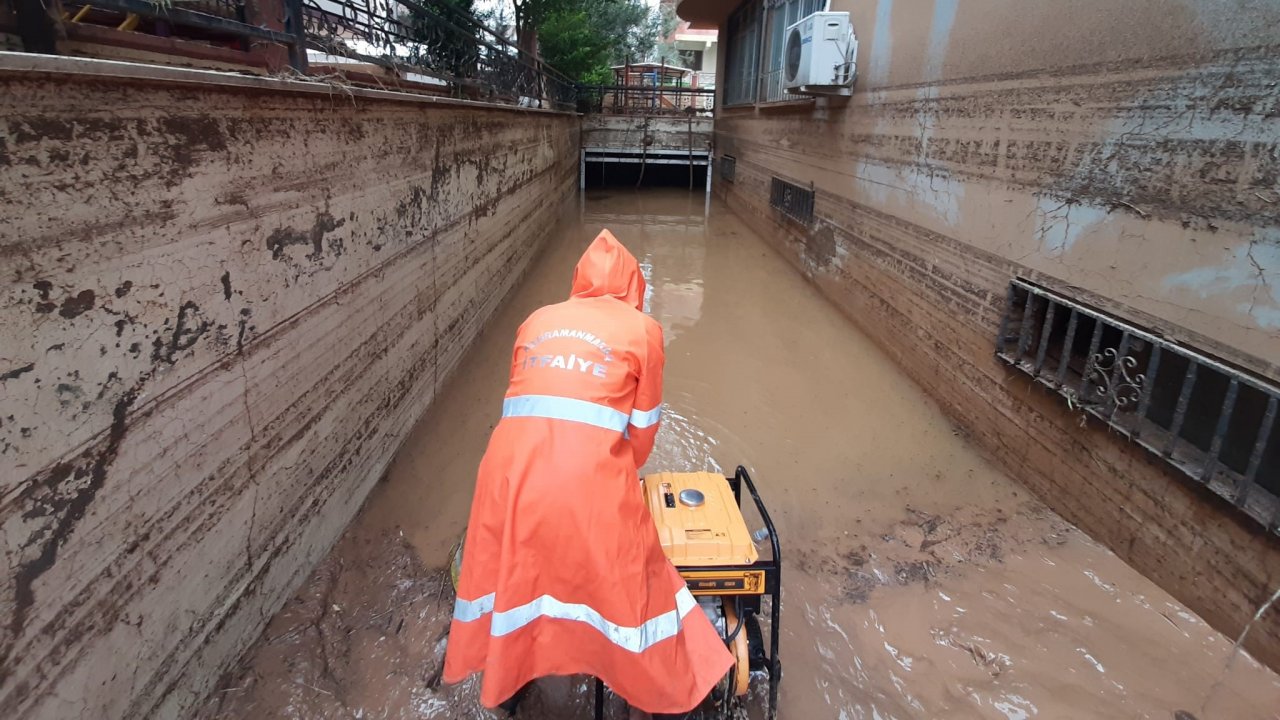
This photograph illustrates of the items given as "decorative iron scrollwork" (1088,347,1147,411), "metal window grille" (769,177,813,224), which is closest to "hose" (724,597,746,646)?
"decorative iron scrollwork" (1088,347,1147,411)

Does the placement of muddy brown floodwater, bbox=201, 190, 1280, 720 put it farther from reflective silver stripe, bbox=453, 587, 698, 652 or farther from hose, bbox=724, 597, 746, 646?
reflective silver stripe, bbox=453, 587, 698, 652

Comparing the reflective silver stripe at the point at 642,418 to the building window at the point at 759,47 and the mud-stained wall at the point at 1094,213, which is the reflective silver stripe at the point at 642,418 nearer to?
the mud-stained wall at the point at 1094,213

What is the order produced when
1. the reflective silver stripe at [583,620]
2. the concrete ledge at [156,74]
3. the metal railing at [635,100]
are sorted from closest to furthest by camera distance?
the concrete ledge at [156,74], the reflective silver stripe at [583,620], the metal railing at [635,100]

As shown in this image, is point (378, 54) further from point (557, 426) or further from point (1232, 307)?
point (1232, 307)

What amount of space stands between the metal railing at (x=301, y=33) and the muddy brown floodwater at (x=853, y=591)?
2254 mm

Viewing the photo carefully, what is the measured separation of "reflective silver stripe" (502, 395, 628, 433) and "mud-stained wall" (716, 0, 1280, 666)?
2594mm

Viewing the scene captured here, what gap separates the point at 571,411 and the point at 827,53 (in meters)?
6.10

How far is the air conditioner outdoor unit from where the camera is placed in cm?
661

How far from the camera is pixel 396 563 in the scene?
3.29 meters

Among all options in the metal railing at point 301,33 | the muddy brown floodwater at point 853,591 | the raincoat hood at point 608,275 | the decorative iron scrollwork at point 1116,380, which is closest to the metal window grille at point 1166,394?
the decorative iron scrollwork at point 1116,380

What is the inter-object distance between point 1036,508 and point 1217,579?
1.04 m

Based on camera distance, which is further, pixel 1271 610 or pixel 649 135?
pixel 649 135

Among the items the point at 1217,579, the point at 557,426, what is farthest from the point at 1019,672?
the point at 557,426

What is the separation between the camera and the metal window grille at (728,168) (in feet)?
48.1
